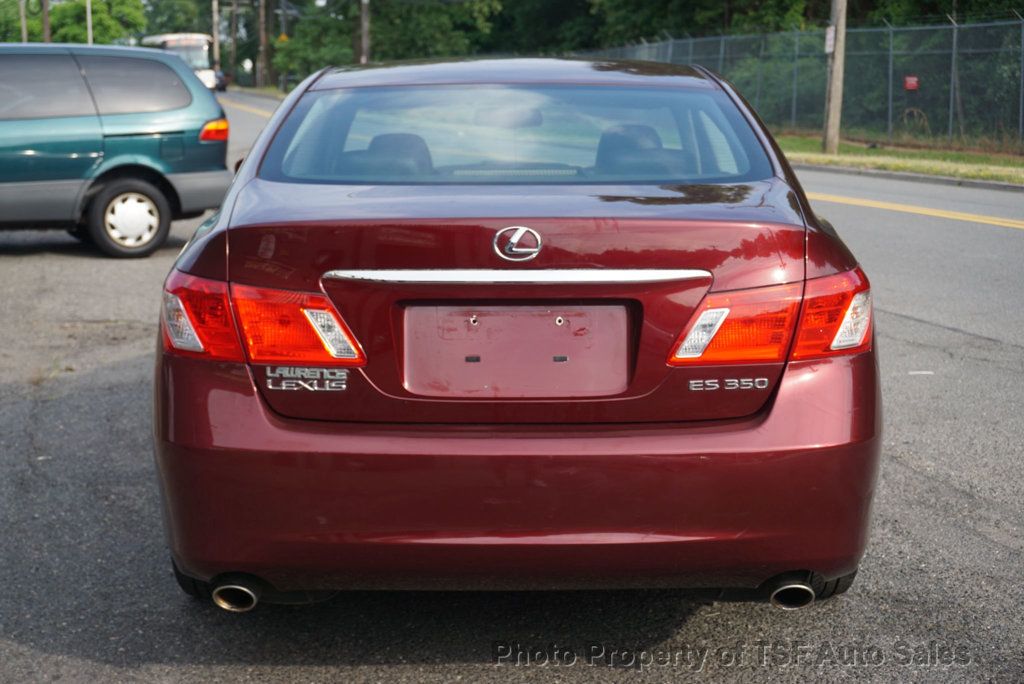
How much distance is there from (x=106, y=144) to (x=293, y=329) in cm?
934

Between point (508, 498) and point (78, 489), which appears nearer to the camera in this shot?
point (508, 498)

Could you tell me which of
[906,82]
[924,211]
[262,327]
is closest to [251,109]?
[906,82]

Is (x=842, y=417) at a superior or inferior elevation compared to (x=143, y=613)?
superior

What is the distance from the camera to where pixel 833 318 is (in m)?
3.32

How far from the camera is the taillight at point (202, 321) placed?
328 centimetres

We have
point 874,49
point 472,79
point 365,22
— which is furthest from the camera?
point 365,22

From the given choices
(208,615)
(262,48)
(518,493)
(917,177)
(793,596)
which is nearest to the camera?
(518,493)

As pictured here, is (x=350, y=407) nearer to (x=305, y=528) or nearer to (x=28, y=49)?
(x=305, y=528)

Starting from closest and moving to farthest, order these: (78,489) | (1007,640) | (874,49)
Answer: (1007,640) < (78,489) < (874,49)

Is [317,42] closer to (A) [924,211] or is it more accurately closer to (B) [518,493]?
(A) [924,211]

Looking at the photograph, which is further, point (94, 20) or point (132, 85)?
point (94, 20)

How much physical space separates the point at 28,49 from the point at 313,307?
32.7ft

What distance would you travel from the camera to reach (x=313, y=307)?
10.6ft

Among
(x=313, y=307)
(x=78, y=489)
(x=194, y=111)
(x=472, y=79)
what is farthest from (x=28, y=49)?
(x=313, y=307)
